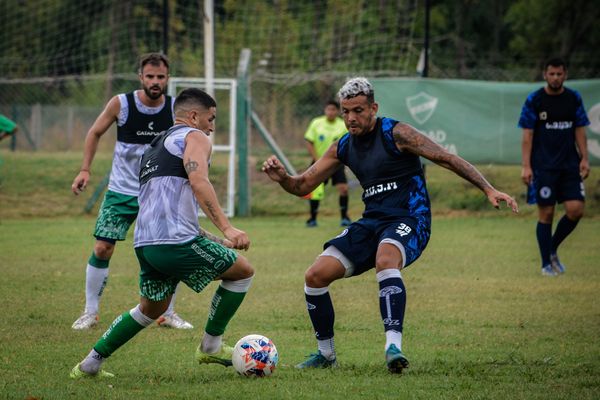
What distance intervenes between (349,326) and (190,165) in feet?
9.23

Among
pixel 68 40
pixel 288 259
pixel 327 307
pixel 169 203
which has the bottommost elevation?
pixel 288 259

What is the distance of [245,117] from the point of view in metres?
18.0

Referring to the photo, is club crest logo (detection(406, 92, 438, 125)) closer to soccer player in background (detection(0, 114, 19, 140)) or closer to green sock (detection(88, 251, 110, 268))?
soccer player in background (detection(0, 114, 19, 140))

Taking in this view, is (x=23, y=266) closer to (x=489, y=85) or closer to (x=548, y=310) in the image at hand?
(x=548, y=310)

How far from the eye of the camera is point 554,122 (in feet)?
36.5

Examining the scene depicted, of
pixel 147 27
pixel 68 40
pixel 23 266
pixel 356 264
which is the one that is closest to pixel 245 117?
pixel 147 27

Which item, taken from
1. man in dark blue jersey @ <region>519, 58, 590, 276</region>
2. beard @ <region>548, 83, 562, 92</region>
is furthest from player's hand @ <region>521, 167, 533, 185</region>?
beard @ <region>548, 83, 562, 92</region>

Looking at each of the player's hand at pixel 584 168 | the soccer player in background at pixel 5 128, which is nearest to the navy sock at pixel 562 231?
the player's hand at pixel 584 168

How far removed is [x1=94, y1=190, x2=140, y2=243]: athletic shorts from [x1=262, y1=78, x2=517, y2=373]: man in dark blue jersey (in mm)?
1980

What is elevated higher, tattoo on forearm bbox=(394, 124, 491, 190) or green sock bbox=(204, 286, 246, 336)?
tattoo on forearm bbox=(394, 124, 491, 190)

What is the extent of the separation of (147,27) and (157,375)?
15504 millimetres

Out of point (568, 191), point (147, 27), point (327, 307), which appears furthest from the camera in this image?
point (147, 27)

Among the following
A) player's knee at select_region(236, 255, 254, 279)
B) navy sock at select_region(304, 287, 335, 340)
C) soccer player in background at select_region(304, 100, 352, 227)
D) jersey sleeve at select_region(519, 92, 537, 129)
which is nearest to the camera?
player's knee at select_region(236, 255, 254, 279)

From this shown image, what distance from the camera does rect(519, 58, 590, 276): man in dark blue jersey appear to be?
11.0 metres
